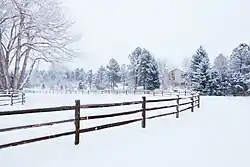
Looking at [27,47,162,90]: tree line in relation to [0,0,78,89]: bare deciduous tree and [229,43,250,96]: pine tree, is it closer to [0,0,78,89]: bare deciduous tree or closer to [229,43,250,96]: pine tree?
[0,0,78,89]: bare deciduous tree

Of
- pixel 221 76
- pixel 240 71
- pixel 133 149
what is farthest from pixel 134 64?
pixel 133 149

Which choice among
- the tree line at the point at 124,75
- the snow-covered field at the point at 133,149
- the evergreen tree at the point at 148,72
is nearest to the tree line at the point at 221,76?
the evergreen tree at the point at 148,72

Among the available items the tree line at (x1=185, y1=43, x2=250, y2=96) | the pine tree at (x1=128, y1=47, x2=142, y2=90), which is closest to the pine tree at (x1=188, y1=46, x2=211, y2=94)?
the tree line at (x1=185, y1=43, x2=250, y2=96)

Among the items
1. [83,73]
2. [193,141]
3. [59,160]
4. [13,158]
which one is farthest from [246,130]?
[83,73]

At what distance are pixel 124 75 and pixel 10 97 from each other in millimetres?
70871

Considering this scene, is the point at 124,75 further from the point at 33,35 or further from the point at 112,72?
the point at 33,35

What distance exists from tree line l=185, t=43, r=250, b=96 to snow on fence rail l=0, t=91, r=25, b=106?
3400 cm

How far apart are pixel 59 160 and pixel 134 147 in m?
2.10

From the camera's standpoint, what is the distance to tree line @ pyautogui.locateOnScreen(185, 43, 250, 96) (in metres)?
53.2

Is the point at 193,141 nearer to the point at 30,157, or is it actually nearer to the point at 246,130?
the point at 246,130

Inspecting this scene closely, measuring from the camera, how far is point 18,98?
2345 cm

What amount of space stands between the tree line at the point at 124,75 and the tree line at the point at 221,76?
9.67 metres

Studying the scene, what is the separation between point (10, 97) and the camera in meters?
22.3

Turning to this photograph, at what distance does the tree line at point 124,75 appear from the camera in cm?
6425
